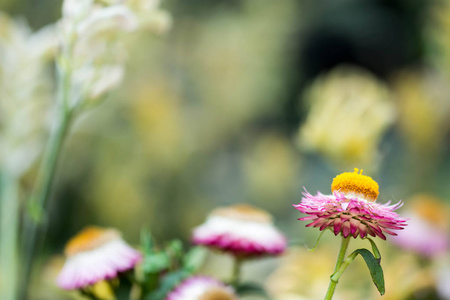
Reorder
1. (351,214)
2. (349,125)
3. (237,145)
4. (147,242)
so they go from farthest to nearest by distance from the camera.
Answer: (237,145)
(349,125)
(147,242)
(351,214)

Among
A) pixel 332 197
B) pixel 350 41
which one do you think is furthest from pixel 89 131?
pixel 350 41

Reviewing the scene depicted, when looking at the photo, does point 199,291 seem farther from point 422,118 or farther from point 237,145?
point 237,145

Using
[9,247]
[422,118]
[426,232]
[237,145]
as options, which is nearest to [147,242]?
[9,247]

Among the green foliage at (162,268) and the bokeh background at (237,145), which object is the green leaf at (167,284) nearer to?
the green foliage at (162,268)

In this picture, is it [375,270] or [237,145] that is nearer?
[375,270]

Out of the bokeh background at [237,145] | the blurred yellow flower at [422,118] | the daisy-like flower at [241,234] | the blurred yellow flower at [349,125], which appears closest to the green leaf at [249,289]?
the daisy-like flower at [241,234]

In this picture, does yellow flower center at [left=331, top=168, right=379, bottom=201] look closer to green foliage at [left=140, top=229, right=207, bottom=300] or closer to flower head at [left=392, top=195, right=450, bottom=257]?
green foliage at [left=140, top=229, right=207, bottom=300]

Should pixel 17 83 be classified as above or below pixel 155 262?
above
